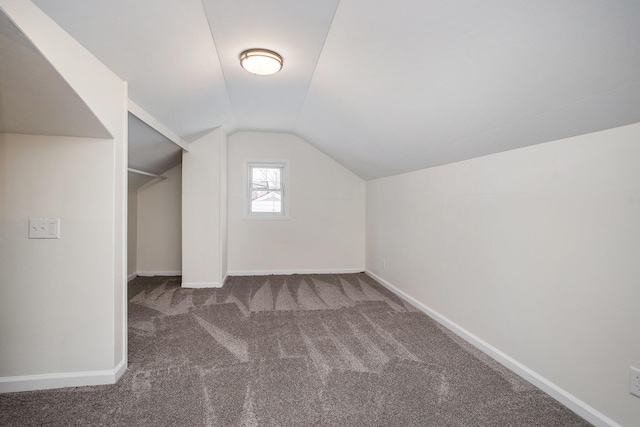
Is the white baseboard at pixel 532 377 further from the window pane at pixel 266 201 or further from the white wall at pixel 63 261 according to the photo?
the window pane at pixel 266 201

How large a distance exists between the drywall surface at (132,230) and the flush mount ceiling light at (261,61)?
3172 mm

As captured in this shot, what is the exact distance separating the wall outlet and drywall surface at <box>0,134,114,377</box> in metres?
2.80

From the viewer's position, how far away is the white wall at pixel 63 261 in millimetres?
1853

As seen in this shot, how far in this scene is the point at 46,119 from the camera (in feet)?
5.71

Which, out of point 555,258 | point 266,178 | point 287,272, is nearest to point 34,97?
point 555,258

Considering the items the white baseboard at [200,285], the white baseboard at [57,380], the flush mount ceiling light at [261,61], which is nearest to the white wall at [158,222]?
the white baseboard at [200,285]

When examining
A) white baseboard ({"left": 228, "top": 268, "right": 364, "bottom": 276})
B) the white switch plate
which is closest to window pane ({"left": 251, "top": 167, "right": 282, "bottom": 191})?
white baseboard ({"left": 228, "top": 268, "right": 364, "bottom": 276})

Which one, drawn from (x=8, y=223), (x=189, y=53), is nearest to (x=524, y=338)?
(x=189, y=53)

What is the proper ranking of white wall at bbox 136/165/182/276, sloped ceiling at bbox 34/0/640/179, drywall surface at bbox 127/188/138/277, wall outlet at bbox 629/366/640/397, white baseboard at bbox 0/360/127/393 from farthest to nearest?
1. white wall at bbox 136/165/182/276
2. drywall surface at bbox 127/188/138/277
3. white baseboard at bbox 0/360/127/393
4. wall outlet at bbox 629/366/640/397
5. sloped ceiling at bbox 34/0/640/179

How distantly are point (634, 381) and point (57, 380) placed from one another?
10.2 ft

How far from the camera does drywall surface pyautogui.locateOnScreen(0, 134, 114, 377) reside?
185 cm

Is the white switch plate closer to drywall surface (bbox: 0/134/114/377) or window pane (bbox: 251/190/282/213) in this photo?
drywall surface (bbox: 0/134/114/377)

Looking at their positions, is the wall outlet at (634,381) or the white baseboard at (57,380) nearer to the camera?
the wall outlet at (634,381)

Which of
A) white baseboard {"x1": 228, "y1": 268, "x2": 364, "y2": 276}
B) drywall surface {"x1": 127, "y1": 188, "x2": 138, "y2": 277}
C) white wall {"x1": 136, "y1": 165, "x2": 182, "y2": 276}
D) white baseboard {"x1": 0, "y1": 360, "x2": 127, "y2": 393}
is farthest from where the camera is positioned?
white baseboard {"x1": 228, "y1": 268, "x2": 364, "y2": 276}
